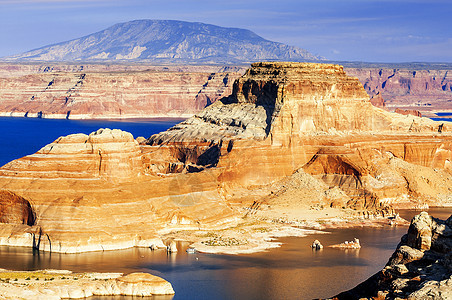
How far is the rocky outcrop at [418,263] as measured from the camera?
47.0 m

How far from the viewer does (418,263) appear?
49.3m

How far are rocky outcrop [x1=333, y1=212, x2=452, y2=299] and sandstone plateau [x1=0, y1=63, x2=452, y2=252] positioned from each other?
113ft

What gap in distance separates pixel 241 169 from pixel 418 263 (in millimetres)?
57073

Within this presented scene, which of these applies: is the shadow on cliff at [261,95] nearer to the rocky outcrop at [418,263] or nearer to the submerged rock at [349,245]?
the submerged rock at [349,245]

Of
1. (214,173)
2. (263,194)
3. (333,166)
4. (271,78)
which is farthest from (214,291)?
(271,78)

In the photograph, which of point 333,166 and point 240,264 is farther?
point 333,166

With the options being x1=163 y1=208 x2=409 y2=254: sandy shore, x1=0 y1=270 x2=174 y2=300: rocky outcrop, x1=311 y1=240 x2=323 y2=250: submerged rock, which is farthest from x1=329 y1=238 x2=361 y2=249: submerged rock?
x1=0 y1=270 x2=174 y2=300: rocky outcrop

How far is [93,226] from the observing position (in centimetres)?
8012

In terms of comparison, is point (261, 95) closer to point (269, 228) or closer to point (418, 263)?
point (269, 228)

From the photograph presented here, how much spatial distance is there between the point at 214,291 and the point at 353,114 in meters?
56.9

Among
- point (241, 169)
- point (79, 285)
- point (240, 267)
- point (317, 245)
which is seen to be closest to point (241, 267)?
point (240, 267)

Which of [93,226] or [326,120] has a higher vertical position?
[326,120]

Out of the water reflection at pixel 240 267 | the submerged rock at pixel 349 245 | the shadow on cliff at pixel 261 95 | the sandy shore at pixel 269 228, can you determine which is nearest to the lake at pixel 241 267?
the water reflection at pixel 240 267

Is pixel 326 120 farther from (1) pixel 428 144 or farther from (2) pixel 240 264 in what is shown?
(2) pixel 240 264
